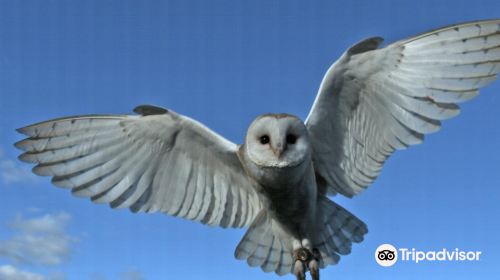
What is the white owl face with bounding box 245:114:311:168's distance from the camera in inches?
195

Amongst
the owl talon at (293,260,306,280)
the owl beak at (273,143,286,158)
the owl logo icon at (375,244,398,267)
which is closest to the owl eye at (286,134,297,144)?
the owl beak at (273,143,286,158)

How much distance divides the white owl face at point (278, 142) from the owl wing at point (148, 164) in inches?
29.3

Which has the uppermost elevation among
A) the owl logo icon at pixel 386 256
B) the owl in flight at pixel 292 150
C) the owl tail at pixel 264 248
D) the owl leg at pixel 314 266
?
the owl in flight at pixel 292 150

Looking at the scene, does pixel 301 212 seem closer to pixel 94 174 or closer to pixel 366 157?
pixel 366 157

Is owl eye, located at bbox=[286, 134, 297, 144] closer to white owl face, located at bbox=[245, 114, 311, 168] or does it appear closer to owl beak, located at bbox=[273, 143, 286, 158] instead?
white owl face, located at bbox=[245, 114, 311, 168]

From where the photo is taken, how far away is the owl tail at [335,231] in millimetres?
5984

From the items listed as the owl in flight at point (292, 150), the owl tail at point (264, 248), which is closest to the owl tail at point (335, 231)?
the owl in flight at point (292, 150)

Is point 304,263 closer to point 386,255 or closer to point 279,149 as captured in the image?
point 279,149

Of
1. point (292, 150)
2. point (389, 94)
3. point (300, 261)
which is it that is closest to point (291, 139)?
point (292, 150)

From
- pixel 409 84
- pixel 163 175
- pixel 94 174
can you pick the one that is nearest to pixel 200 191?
pixel 163 175

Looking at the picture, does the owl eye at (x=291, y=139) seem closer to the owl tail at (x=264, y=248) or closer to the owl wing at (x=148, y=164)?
the owl wing at (x=148, y=164)

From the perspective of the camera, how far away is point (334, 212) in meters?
6.00

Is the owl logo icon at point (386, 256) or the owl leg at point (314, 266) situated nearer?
the owl leg at point (314, 266)

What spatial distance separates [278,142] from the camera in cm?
495
